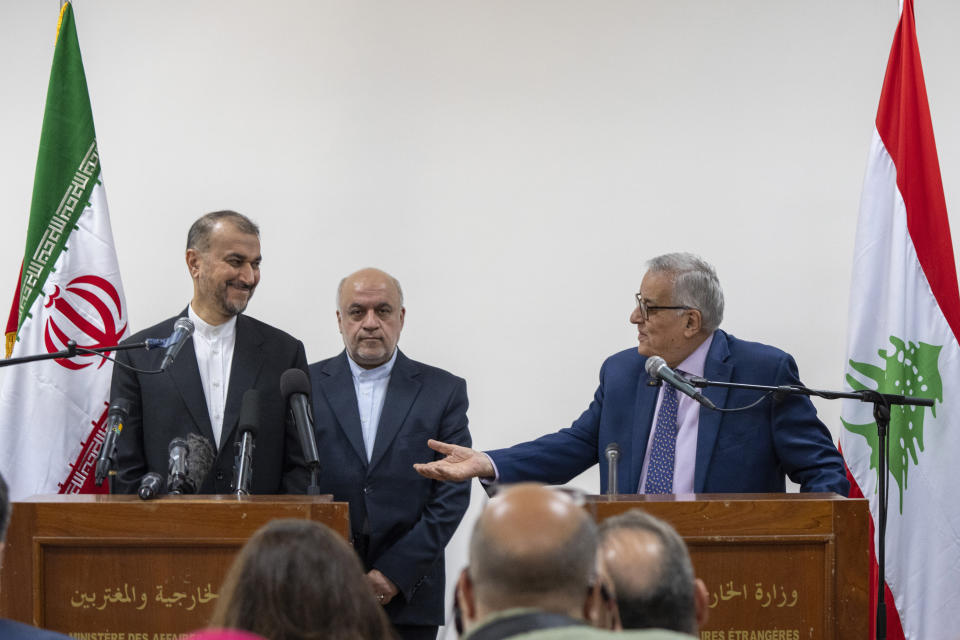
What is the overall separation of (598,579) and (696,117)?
3727 millimetres

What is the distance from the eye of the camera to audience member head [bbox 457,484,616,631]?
1416 mm

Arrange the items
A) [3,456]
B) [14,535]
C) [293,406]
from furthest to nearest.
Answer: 1. [3,456]
2. [293,406]
3. [14,535]

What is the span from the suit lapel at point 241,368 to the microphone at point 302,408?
576 mm

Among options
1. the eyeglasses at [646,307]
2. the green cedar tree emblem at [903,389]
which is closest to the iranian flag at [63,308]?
the eyeglasses at [646,307]

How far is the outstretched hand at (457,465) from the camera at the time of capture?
3.07 meters

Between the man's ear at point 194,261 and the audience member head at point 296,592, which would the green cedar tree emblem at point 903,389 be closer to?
the man's ear at point 194,261

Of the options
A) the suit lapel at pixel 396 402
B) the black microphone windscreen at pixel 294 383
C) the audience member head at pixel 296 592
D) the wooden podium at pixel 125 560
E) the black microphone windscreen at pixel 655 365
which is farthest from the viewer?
the suit lapel at pixel 396 402

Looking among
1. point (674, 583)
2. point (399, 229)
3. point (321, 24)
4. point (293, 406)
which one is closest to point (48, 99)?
point (321, 24)

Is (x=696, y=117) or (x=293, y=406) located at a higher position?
(x=696, y=117)

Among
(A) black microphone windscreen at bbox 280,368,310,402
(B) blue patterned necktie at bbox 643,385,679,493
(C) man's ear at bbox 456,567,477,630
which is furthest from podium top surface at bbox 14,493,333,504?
(B) blue patterned necktie at bbox 643,385,679,493

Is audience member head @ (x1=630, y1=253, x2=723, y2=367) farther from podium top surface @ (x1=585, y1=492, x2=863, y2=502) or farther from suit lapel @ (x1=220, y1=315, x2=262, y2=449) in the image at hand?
suit lapel @ (x1=220, y1=315, x2=262, y2=449)

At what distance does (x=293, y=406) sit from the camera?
2850mm

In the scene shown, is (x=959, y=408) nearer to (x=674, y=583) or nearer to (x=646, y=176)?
(x=646, y=176)

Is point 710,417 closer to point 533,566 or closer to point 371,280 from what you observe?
point 371,280
